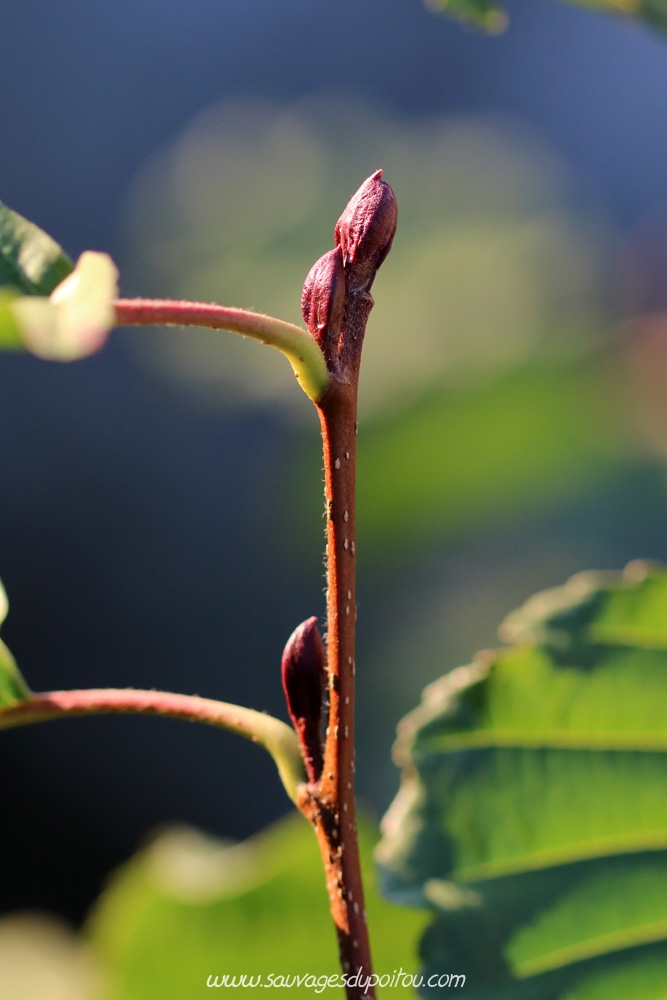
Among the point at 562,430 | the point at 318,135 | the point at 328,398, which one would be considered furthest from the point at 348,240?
the point at 318,135

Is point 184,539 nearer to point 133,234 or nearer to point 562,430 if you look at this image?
point 133,234

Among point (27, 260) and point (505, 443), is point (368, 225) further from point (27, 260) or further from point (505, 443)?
point (505, 443)

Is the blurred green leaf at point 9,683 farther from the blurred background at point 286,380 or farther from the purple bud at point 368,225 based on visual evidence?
the blurred background at point 286,380

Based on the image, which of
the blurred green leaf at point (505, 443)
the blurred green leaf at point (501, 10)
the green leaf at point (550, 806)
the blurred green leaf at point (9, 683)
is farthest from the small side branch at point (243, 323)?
the blurred green leaf at point (505, 443)

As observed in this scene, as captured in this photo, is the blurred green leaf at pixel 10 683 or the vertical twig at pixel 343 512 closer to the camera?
the vertical twig at pixel 343 512

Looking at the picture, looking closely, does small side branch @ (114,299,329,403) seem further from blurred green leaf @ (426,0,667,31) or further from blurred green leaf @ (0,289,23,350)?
blurred green leaf @ (426,0,667,31)

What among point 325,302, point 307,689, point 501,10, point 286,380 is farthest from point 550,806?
point 286,380
